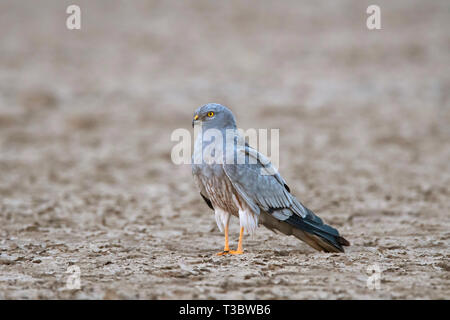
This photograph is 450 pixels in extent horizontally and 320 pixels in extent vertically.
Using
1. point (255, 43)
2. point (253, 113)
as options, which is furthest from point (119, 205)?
point (255, 43)

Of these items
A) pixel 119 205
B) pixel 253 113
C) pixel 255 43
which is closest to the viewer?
pixel 119 205

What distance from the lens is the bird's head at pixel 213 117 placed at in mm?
4469

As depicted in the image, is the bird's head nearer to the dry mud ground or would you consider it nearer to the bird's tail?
the bird's tail

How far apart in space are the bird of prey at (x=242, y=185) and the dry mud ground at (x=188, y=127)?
0.95 feet

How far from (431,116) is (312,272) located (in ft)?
30.5

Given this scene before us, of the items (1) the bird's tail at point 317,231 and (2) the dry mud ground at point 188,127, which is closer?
(2) the dry mud ground at point 188,127

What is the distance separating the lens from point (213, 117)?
447 centimetres

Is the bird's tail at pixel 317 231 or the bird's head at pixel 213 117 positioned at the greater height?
the bird's head at pixel 213 117

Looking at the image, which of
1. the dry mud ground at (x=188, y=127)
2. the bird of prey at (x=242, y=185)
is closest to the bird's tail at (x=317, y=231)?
the bird of prey at (x=242, y=185)

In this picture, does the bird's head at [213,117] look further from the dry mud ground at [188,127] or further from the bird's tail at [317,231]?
the dry mud ground at [188,127]

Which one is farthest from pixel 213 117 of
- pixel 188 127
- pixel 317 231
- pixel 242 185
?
pixel 188 127

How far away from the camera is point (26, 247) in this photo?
509 centimetres

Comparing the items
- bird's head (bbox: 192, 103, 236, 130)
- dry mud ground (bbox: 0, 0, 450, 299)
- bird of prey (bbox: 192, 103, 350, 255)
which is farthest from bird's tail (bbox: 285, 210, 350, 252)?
bird's head (bbox: 192, 103, 236, 130)
